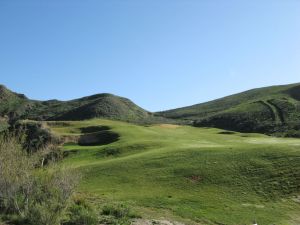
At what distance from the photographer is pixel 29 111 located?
164 m

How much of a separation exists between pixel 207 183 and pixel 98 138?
32.2m

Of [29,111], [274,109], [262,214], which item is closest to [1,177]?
[262,214]

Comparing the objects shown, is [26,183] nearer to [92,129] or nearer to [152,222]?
[152,222]

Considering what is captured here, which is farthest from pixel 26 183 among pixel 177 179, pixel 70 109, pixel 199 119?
pixel 70 109

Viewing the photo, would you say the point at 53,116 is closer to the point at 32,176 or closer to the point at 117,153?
the point at 117,153

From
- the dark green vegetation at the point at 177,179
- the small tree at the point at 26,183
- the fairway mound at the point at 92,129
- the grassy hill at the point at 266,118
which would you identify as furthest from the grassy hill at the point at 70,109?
the small tree at the point at 26,183

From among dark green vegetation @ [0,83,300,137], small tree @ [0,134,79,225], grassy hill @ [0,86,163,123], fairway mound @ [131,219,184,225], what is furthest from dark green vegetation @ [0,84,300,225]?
grassy hill @ [0,86,163,123]

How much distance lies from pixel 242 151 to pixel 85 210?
24345 millimetres

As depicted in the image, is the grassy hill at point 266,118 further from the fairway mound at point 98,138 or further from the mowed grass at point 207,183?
the mowed grass at point 207,183

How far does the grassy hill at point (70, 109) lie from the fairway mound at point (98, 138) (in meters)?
53.3

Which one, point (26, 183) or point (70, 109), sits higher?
point (70, 109)

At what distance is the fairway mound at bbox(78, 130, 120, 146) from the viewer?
65438mm

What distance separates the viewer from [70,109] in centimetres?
15812

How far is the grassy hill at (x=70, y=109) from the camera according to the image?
13588 cm
